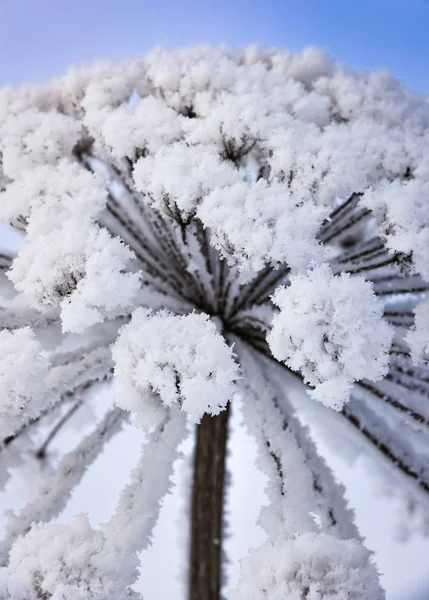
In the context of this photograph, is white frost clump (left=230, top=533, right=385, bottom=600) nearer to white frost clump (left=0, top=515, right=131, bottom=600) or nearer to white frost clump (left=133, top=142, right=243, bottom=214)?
white frost clump (left=0, top=515, right=131, bottom=600)

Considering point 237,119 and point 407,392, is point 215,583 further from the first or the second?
point 237,119

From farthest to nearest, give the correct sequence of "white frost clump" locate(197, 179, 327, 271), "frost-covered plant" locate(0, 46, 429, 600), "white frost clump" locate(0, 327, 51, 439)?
1. "white frost clump" locate(197, 179, 327, 271)
2. "white frost clump" locate(0, 327, 51, 439)
3. "frost-covered plant" locate(0, 46, 429, 600)

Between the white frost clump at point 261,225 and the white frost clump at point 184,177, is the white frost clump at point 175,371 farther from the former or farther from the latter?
the white frost clump at point 184,177

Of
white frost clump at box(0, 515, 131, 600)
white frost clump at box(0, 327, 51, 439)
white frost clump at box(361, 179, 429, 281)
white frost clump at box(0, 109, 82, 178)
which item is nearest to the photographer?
white frost clump at box(0, 515, 131, 600)

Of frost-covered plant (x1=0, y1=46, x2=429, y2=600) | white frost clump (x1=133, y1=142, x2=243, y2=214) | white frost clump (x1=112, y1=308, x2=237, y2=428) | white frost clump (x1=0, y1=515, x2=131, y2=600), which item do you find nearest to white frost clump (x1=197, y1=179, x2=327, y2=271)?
frost-covered plant (x1=0, y1=46, x2=429, y2=600)

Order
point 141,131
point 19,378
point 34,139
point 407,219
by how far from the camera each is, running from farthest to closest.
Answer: point 34,139, point 141,131, point 407,219, point 19,378

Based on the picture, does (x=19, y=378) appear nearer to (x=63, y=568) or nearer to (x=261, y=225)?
(x=63, y=568)

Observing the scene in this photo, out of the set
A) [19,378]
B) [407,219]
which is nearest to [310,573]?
[19,378]

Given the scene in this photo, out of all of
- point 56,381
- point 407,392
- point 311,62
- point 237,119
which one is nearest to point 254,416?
point 407,392
